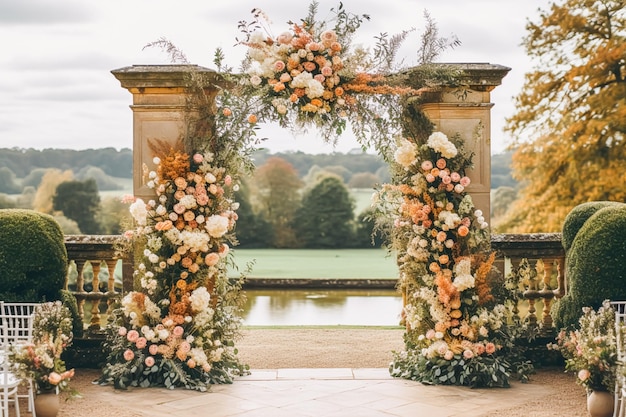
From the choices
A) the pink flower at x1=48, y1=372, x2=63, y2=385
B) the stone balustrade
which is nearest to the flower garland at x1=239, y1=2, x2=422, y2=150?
the stone balustrade

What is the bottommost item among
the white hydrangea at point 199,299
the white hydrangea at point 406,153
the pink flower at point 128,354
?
the pink flower at point 128,354

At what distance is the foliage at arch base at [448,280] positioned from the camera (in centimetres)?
660

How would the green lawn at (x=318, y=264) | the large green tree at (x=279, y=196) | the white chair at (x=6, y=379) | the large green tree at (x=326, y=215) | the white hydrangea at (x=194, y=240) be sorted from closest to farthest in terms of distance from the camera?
the white chair at (x=6, y=379) < the white hydrangea at (x=194, y=240) < the green lawn at (x=318, y=264) < the large green tree at (x=326, y=215) < the large green tree at (x=279, y=196)

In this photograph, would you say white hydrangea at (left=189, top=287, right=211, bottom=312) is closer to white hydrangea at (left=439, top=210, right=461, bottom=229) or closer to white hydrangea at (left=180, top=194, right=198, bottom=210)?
white hydrangea at (left=180, top=194, right=198, bottom=210)

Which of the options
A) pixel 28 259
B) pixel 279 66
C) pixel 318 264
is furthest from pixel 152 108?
pixel 318 264

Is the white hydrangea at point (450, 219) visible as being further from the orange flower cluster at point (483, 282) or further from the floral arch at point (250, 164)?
the orange flower cluster at point (483, 282)

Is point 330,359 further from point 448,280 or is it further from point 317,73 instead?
point 317,73

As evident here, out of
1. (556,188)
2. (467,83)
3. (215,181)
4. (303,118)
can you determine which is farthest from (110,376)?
(556,188)

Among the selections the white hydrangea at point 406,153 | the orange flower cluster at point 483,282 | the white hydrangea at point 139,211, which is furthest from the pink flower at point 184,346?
the orange flower cluster at point 483,282

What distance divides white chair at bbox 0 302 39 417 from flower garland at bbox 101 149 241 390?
2.55ft

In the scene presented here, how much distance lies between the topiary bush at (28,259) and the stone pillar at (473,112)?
3.70 m

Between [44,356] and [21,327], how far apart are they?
1465 mm

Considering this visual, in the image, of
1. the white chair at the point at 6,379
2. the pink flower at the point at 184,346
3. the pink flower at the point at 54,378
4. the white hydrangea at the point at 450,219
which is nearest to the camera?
the white chair at the point at 6,379

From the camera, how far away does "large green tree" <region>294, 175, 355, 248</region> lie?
1196 inches
